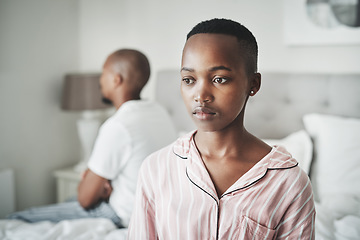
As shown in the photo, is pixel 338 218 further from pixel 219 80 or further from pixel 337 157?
pixel 219 80

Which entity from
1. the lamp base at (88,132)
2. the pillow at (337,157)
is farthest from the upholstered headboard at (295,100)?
the lamp base at (88,132)

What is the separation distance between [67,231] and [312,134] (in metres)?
1.33

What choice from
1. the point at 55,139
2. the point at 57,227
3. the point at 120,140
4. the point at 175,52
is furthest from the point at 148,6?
the point at 57,227

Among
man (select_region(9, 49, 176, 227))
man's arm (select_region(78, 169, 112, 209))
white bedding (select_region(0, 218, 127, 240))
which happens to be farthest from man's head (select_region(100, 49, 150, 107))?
white bedding (select_region(0, 218, 127, 240))

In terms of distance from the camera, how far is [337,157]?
171 cm

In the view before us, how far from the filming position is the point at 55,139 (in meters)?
2.62

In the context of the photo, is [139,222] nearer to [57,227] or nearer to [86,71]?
[57,227]

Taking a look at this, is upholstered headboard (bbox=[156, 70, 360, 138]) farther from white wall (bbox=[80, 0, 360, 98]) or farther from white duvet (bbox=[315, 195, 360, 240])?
white duvet (bbox=[315, 195, 360, 240])

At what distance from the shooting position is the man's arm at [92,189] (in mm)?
1456

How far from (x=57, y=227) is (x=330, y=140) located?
135 centimetres

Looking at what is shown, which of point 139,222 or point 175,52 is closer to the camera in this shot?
point 139,222

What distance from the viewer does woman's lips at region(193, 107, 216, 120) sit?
2.35 feet

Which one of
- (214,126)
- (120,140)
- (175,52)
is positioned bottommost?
(120,140)

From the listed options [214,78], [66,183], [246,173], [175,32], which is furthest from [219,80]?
[66,183]
